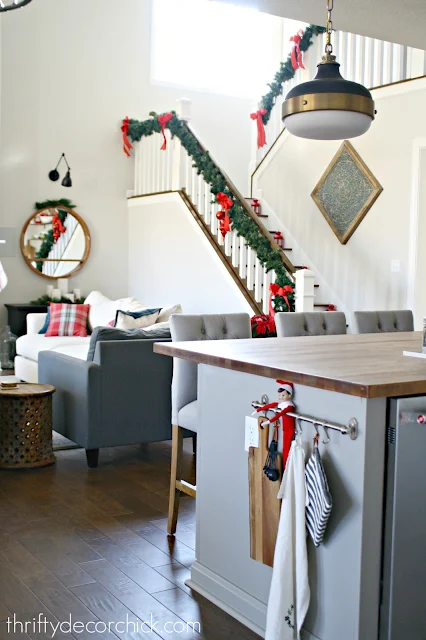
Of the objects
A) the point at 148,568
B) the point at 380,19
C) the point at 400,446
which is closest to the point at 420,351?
the point at 400,446

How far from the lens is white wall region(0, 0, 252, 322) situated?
973 cm

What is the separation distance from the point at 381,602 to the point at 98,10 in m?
9.78

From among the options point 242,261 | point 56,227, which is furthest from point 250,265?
point 56,227

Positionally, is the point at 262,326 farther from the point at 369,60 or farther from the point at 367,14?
the point at 367,14

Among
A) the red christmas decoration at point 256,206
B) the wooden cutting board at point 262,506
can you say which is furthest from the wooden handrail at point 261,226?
the wooden cutting board at point 262,506

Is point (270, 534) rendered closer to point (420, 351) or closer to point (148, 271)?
point (420, 351)

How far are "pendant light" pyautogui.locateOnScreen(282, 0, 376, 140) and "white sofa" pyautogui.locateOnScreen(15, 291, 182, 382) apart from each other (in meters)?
3.43

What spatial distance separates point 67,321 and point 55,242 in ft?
7.18

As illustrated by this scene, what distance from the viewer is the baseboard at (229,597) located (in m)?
2.71

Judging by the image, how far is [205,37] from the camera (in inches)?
448

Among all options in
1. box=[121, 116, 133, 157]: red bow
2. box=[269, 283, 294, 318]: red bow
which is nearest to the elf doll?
box=[269, 283, 294, 318]: red bow

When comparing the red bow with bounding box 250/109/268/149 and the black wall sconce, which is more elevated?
the red bow with bounding box 250/109/268/149

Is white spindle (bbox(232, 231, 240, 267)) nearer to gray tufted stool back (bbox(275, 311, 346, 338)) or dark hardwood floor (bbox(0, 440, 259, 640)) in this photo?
gray tufted stool back (bbox(275, 311, 346, 338))

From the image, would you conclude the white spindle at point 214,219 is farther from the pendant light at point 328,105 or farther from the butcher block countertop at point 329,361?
the pendant light at point 328,105
